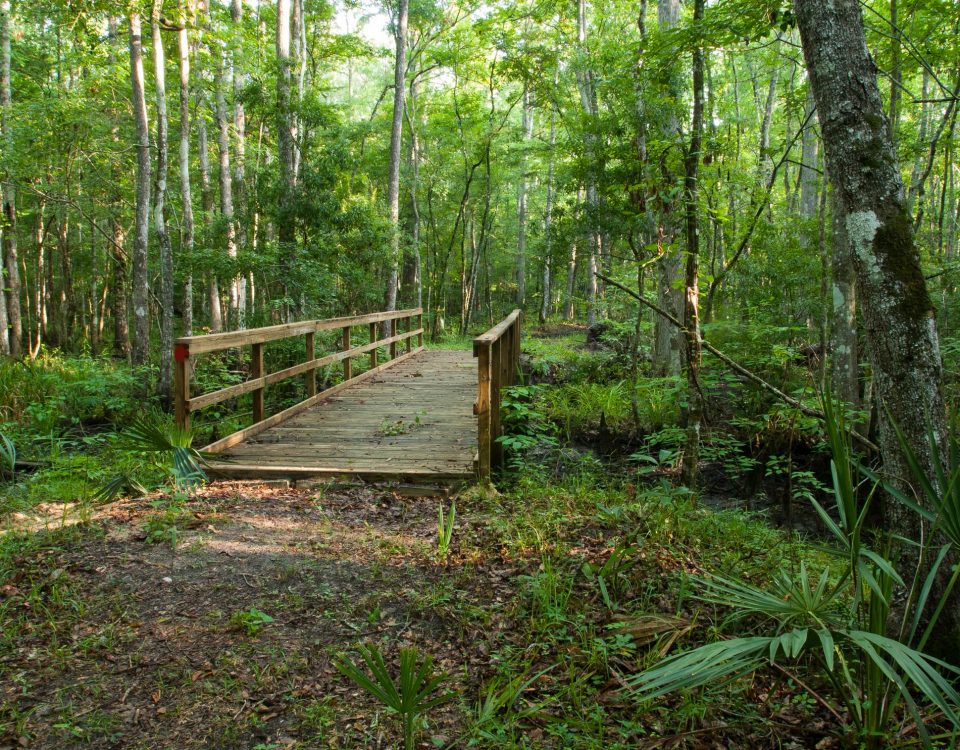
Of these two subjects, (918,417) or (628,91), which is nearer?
(918,417)

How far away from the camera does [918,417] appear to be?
247 cm

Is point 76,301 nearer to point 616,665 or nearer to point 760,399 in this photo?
point 760,399

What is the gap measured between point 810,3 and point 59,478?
6.44 m

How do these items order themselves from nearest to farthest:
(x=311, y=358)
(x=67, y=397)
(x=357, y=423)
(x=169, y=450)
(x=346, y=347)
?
(x=169, y=450) < (x=357, y=423) < (x=311, y=358) < (x=346, y=347) < (x=67, y=397)

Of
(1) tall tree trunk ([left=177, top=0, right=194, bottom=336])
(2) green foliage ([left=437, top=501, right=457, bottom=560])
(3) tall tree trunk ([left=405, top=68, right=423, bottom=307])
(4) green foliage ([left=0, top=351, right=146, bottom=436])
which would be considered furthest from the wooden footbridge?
(3) tall tree trunk ([left=405, top=68, right=423, bottom=307])

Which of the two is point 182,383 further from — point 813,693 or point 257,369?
point 813,693

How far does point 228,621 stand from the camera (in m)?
3.12

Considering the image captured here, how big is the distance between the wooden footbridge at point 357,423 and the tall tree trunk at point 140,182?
16.1 feet

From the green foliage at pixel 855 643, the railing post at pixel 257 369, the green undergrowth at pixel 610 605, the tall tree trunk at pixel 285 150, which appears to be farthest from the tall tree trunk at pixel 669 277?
the tall tree trunk at pixel 285 150

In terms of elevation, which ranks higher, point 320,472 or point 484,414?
point 484,414

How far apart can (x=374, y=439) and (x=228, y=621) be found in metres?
3.19

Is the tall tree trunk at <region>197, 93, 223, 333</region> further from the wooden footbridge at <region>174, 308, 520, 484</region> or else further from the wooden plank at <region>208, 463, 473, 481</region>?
the wooden plank at <region>208, 463, 473, 481</region>

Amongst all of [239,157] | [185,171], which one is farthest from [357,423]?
[239,157]

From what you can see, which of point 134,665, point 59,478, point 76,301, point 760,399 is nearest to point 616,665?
point 134,665
